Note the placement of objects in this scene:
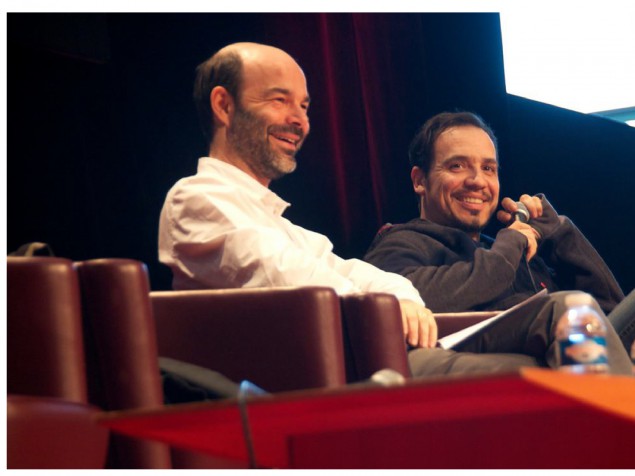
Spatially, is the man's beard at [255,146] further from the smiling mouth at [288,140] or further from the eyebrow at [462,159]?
the eyebrow at [462,159]

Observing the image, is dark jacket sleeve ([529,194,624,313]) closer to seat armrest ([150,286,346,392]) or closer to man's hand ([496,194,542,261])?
man's hand ([496,194,542,261])

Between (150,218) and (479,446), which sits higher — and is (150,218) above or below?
above

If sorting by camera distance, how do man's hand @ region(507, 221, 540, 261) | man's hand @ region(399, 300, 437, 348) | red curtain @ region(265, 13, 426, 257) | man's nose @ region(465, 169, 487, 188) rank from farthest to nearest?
man's nose @ region(465, 169, 487, 188), red curtain @ region(265, 13, 426, 257), man's hand @ region(507, 221, 540, 261), man's hand @ region(399, 300, 437, 348)

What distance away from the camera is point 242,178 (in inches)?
72.8

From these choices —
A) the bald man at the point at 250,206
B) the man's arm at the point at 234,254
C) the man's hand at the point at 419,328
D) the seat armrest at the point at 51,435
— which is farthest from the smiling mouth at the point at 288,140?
the seat armrest at the point at 51,435

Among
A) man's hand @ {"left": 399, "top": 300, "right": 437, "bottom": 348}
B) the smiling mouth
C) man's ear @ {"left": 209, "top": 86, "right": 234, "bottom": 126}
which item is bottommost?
man's hand @ {"left": 399, "top": 300, "right": 437, "bottom": 348}

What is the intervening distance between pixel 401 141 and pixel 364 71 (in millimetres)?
219

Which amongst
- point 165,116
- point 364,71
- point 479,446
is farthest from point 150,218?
point 479,446

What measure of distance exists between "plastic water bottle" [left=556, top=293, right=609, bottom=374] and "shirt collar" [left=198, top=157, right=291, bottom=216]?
0.62m

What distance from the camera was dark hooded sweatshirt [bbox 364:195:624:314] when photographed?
201cm

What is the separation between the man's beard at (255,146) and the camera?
2.01 metres

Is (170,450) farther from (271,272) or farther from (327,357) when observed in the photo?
(271,272)

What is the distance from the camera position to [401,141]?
8.46ft

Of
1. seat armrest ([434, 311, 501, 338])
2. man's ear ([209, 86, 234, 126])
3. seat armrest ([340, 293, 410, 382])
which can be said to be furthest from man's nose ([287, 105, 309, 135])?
seat armrest ([340, 293, 410, 382])
